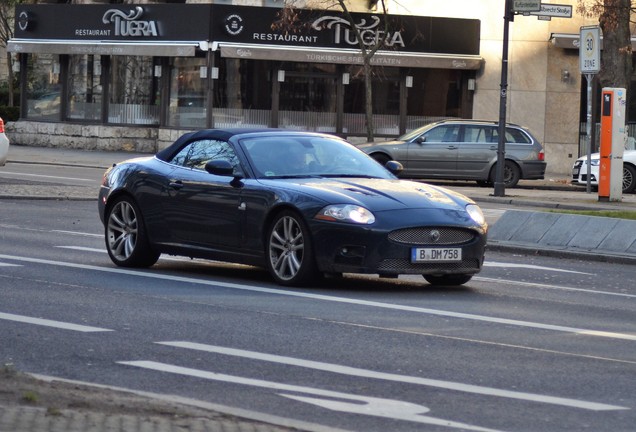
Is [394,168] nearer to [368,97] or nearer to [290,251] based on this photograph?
[290,251]

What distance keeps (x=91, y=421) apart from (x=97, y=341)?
3157 mm

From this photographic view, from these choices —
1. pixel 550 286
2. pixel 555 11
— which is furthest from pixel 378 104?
pixel 550 286

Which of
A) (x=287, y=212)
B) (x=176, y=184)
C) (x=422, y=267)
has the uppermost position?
(x=176, y=184)

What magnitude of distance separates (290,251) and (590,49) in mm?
17044

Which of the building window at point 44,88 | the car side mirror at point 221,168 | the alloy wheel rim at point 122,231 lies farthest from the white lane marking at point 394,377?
the building window at point 44,88

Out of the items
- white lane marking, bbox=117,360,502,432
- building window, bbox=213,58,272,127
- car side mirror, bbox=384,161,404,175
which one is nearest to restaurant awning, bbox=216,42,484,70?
building window, bbox=213,58,272,127

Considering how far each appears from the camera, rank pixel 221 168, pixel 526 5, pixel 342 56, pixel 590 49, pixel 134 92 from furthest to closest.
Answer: pixel 134 92 → pixel 342 56 → pixel 526 5 → pixel 590 49 → pixel 221 168

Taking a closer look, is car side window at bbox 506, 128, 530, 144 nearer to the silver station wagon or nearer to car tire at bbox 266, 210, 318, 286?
the silver station wagon

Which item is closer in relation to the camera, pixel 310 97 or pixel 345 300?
pixel 345 300

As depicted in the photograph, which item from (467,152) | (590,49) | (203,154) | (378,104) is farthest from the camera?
(378,104)

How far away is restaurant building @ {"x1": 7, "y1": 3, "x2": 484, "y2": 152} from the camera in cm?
4200

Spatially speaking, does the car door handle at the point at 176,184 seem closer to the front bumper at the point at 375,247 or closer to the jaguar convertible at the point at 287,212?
the jaguar convertible at the point at 287,212

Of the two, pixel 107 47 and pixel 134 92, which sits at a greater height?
pixel 107 47

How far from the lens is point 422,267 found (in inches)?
488
